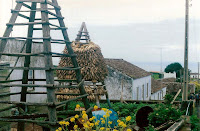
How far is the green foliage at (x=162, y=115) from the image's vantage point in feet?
25.6

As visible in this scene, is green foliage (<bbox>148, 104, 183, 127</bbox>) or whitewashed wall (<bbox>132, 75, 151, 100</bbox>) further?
whitewashed wall (<bbox>132, 75, 151, 100</bbox>)

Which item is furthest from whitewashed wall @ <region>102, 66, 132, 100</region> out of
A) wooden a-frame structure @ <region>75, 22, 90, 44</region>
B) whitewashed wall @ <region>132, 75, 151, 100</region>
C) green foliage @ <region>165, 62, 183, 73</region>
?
green foliage @ <region>165, 62, 183, 73</region>

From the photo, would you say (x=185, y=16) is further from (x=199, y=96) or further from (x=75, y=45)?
(x=199, y=96)

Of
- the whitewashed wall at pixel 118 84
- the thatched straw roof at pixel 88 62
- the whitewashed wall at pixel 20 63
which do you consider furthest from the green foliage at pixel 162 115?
the whitewashed wall at pixel 118 84

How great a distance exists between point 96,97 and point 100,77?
2.35 ft

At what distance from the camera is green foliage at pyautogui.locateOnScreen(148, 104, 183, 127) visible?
308 inches

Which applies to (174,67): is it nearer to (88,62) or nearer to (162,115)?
(162,115)

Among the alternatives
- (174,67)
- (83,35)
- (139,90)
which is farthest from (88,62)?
(174,67)

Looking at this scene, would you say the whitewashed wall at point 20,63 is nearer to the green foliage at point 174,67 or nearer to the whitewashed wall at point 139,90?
the whitewashed wall at point 139,90

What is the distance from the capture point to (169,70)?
2240 inches

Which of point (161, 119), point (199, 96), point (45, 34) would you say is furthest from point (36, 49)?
point (199, 96)

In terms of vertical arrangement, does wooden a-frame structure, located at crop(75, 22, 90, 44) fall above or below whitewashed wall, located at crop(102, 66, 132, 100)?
above

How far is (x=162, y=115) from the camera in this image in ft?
25.7

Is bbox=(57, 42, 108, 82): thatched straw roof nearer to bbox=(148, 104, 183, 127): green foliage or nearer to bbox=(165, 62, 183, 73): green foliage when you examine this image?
bbox=(148, 104, 183, 127): green foliage
